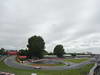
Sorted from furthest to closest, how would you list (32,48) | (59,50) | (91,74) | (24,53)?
(59,50), (24,53), (32,48), (91,74)

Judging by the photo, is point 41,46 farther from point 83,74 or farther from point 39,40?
point 83,74

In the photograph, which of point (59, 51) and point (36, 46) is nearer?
point (36, 46)

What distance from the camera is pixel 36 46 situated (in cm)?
10388

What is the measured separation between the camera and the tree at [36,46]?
4112 inches

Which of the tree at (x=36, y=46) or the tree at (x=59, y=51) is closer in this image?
the tree at (x=36, y=46)

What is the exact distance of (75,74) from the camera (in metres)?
50.7

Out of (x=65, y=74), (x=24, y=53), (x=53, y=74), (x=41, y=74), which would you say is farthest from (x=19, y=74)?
A: (x=24, y=53)


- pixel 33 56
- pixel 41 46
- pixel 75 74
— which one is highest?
pixel 41 46

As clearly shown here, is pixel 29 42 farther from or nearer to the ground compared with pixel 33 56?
farther from the ground

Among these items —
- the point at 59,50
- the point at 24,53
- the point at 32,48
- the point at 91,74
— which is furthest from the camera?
the point at 59,50

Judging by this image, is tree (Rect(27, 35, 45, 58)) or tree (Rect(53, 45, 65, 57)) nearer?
tree (Rect(27, 35, 45, 58))

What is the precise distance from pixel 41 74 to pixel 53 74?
14.5 feet

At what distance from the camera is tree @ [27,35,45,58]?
104 metres

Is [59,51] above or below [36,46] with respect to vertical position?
below
